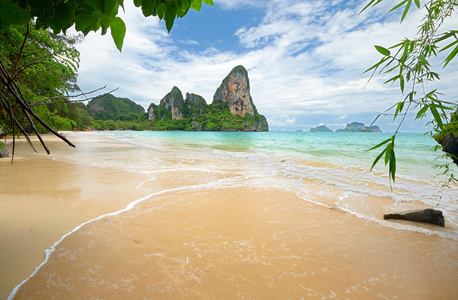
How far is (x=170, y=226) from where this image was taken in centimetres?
322

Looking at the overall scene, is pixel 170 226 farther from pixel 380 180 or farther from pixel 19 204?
pixel 380 180

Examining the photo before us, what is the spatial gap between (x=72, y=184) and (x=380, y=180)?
35.2 feet

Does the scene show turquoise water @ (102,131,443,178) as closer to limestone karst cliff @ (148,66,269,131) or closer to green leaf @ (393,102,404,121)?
green leaf @ (393,102,404,121)

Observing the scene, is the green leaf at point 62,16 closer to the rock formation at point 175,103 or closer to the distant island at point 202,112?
the distant island at point 202,112

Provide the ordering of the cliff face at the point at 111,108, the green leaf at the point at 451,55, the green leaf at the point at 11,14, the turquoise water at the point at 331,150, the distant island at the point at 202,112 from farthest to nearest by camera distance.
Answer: the cliff face at the point at 111,108 < the distant island at the point at 202,112 < the turquoise water at the point at 331,150 < the green leaf at the point at 451,55 < the green leaf at the point at 11,14

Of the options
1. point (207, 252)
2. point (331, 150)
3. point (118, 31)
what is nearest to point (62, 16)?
point (118, 31)

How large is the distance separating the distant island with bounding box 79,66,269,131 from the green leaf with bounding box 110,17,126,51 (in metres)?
119

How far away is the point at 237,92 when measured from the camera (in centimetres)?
12912

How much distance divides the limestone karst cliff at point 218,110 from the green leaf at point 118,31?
119 meters

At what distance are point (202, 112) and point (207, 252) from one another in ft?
438

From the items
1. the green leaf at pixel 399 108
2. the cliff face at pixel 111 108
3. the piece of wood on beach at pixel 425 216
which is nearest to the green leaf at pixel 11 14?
the green leaf at pixel 399 108

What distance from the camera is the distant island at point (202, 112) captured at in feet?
402

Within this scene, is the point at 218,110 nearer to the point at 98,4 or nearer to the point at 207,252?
the point at 207,252

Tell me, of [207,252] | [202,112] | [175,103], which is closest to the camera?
[207,252]
